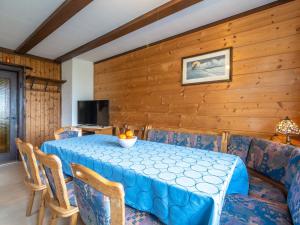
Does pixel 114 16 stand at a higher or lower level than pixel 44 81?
higher

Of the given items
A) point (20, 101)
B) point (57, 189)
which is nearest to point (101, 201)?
point (57, 189)

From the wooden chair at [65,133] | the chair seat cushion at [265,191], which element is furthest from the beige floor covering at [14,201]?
the chair seat cushion at [265,191]

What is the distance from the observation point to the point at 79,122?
4398 millimetres

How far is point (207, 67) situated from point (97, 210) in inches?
95.2

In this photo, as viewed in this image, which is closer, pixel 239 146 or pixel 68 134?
pixel 239 146

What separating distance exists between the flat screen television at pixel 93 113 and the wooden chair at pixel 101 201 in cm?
309

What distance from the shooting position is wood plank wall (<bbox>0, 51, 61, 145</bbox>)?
4.14 m

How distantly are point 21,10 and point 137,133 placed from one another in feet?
8.37

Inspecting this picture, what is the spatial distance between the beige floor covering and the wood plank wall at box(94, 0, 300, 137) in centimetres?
205

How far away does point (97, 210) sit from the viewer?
918 millimetres

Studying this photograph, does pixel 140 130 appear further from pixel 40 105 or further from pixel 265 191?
pixel 40 105

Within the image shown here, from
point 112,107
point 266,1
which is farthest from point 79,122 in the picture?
point 266,1

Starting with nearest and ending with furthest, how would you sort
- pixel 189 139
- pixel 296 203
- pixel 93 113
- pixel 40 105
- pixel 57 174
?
pixel 296 203 < pixel 57 174 < pixel 189 139 < pixel 93 113 < pixel 40 105

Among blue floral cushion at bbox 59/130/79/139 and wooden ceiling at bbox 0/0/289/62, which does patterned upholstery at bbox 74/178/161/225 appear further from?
wooden ceiling at bbox 0/0/289/62
